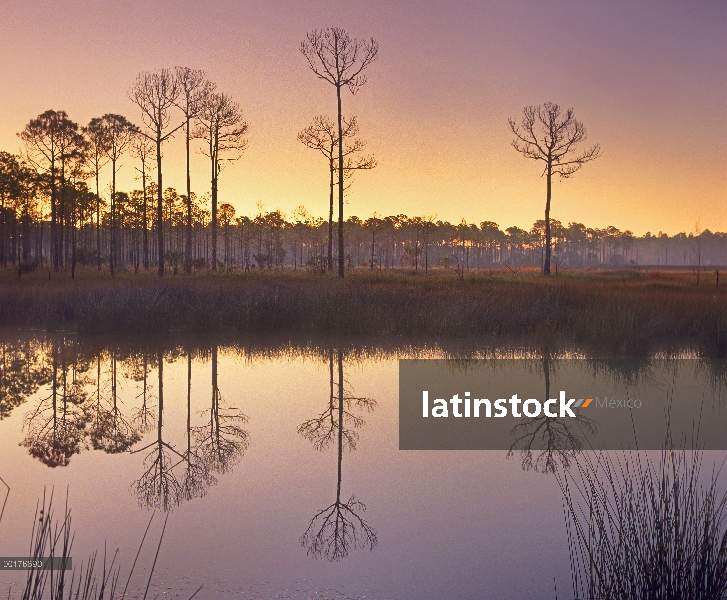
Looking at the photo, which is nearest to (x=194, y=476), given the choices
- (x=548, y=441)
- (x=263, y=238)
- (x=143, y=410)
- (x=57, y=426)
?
(x=57, y=426)

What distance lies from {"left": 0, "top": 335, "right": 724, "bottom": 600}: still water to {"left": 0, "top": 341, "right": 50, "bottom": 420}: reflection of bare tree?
74 millimetres

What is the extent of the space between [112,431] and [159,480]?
6.06 ft

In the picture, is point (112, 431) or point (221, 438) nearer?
point (221, 438)

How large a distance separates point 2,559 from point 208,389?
517 cm

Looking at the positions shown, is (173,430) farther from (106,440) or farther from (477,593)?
(477,593)

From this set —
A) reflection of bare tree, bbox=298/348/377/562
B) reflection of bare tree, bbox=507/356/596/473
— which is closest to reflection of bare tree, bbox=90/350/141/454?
reflection of bare tree, bbox=298/348/377/562

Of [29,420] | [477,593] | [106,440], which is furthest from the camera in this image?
[29,420]

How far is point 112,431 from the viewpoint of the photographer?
295 inches

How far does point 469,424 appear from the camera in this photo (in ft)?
25.8

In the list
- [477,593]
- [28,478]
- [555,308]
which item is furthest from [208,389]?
[555,308]

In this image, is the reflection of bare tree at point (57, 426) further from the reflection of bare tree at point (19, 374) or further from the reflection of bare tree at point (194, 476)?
the reflection of bare tree at point (194, 476)

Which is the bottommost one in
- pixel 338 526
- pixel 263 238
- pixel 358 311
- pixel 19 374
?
pixel 338 526

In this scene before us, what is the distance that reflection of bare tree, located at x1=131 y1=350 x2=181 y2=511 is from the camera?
544 cm

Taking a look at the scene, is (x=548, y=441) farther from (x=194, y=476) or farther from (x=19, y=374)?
(x=19, y=374)
